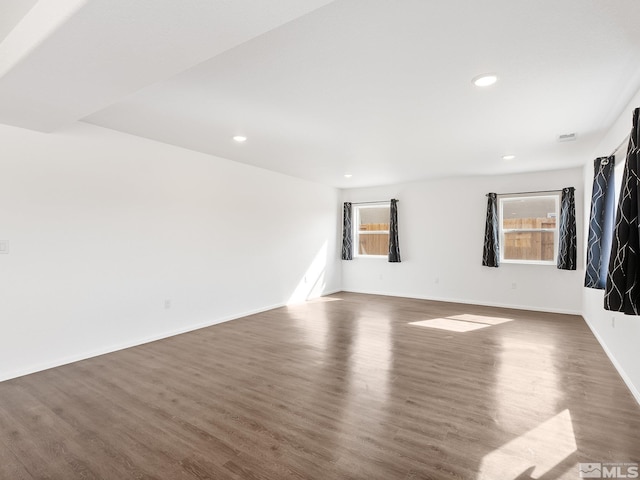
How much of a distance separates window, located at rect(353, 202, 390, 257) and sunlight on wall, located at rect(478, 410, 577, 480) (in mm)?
5513

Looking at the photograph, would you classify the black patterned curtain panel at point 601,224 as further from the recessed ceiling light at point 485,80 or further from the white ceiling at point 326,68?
the recessed ceiling light at point 485,80

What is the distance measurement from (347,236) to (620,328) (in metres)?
5.14

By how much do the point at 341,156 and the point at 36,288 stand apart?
3.77 m

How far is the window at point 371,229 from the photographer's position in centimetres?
767

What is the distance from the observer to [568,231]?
17.8 feet

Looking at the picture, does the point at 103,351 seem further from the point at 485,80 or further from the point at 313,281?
the point at 485,80

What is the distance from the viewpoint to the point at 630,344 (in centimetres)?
282

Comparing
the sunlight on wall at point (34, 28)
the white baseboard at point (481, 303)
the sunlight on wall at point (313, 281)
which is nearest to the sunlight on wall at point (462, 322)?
the white baseboard at point (481, 303)

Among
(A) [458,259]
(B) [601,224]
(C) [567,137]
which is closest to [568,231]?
Answer: (A) [458,259]

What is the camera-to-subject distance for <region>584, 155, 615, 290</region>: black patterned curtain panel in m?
3.16

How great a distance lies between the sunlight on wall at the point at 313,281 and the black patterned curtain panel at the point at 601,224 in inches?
175

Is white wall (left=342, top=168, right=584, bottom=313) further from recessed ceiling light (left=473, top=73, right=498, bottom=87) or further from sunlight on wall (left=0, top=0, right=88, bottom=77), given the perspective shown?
sunlight on wall (left=0, top=0, right=88, bottom=77)

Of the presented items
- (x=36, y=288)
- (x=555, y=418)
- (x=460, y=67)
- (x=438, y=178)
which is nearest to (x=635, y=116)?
(x=460, y=67)

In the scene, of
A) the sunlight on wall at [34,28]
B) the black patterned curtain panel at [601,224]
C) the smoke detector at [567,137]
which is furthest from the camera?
the smoke detector at [567,137]
